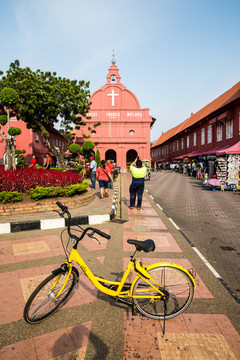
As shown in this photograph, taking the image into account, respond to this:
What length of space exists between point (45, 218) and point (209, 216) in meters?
5.16

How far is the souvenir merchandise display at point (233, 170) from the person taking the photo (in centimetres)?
1433

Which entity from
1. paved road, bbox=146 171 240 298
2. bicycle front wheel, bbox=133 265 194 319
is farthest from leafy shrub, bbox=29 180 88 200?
bicycle front wheel, bbox=133 265 194 319

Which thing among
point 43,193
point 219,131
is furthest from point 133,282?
point 219,131

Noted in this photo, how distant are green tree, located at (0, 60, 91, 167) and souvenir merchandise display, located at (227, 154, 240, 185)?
14.4 m

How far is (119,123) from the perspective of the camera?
35.1m

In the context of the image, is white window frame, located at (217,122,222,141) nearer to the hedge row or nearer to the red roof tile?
the red roof tile

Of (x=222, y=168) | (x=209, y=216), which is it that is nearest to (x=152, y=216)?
(x=209, y=216)

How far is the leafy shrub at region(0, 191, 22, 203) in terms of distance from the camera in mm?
6898

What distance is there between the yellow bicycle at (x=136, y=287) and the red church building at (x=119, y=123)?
32.8 m

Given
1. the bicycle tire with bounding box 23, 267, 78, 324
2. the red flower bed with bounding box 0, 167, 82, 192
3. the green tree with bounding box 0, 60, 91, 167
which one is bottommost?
the bicycle tire with bounding box 23, 267, 78, 324

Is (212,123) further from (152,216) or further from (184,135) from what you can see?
(152,216)

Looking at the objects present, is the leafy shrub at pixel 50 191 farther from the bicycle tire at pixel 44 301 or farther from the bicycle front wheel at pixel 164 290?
the bicycle front wheel at pixel 164 290

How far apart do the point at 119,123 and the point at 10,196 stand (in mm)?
29766

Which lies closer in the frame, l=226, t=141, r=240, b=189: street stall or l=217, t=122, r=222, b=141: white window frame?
l=226, t=141, r=240, b=189: street stall
